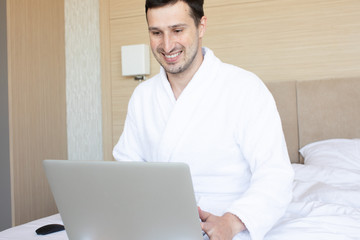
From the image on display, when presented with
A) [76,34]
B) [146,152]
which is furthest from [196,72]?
[76,34]

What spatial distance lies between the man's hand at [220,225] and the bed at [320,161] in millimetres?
171

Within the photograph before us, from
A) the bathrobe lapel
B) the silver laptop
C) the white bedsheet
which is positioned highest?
the bathrobe lapel

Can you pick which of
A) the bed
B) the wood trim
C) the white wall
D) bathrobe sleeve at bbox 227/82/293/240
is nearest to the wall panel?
the white wall

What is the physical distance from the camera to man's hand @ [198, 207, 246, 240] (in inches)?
36.3

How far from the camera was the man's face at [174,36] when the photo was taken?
4.44 feet

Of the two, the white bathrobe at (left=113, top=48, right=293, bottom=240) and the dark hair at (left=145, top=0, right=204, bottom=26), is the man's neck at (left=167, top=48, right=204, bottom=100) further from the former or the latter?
the dark hair at (left=145, top=0, right=204, bottom=26)

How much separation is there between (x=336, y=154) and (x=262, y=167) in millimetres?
1175

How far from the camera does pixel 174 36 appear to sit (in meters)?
1.39

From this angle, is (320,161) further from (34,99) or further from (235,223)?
(34,99)

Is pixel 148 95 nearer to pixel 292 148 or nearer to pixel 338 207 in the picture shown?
pixel 338 207

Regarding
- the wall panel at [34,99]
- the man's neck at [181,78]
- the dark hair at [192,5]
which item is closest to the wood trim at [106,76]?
the wall panel at [34,99]

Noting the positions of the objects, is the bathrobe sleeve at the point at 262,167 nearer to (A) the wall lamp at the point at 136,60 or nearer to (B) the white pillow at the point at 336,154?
(B) the white pillow at the point at 336,154

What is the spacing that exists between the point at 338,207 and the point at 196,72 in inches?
26.6

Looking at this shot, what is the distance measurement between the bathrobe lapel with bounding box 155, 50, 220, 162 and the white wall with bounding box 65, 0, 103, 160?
74.5 inches
